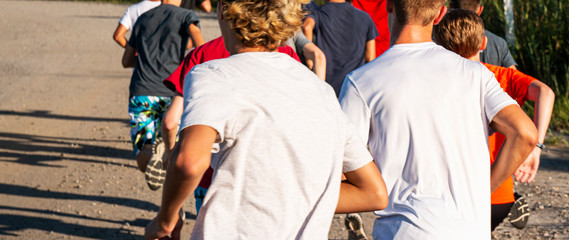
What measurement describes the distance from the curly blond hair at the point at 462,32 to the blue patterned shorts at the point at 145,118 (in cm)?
321

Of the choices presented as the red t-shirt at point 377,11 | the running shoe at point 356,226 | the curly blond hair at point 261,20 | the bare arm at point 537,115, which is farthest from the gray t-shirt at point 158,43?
the curly blond hair at point 261,20

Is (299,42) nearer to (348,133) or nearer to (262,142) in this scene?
(348,133)

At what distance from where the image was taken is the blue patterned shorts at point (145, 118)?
19.5 ft

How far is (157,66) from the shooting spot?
585 cm

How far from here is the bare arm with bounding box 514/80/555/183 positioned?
3106 mm

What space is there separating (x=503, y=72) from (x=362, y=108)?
1.09 metres

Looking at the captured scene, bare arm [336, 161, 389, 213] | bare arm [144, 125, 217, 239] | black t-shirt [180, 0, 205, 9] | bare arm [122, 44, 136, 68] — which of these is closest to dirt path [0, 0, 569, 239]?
bare arm [122, 44, 136, 68]

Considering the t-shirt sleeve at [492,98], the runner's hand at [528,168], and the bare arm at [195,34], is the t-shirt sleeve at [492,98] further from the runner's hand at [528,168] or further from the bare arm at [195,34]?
the bare arm at [195,34]

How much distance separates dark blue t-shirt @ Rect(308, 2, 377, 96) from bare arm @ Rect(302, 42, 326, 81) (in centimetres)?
101

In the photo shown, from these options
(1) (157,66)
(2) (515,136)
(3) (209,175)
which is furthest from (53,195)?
(2) (515,136)

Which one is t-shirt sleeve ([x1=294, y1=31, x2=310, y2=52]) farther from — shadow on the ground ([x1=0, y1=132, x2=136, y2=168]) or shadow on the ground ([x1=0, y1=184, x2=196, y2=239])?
shadow on the ground ([x1=0, y1=132, x2=136, y2=168])

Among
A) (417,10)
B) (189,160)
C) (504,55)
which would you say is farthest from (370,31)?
(189,160)

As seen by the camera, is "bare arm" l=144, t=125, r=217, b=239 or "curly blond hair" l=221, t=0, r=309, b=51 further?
"curly blond hair" l=221, t=0, r=309, b=51

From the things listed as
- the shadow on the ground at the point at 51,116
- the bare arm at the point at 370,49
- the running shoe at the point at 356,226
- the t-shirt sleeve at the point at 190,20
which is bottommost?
the shadow on the ground at the point at 51,116
